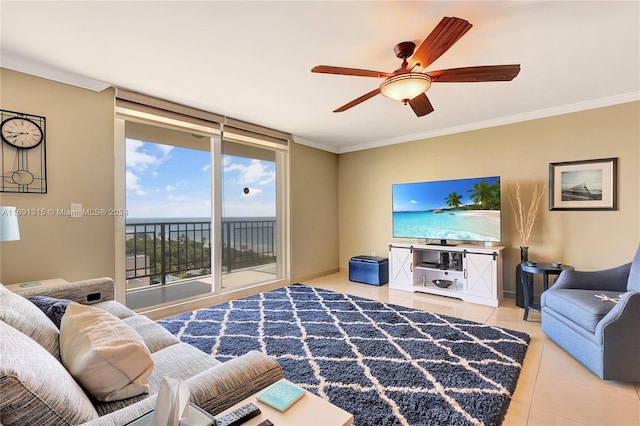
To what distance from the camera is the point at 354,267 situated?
15.7 ft

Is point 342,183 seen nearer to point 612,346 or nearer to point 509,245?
point 509,245

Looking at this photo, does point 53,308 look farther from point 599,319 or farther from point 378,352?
point 599,319

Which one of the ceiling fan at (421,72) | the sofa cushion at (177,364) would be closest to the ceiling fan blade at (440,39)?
the ceiling fan at (421,72)

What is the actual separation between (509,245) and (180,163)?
14.3ft

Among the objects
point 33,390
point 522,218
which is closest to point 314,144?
point 522,218

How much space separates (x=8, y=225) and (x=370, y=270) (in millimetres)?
3934

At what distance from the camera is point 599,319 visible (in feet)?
6.62

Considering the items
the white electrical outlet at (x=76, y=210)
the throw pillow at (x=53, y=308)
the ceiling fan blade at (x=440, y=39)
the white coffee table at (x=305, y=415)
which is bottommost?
the white coffee table at (x=305, y=415)

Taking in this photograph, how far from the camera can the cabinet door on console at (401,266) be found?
4.16 meters

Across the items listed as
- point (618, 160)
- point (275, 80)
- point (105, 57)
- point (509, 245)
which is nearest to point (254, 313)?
point (275, 80)

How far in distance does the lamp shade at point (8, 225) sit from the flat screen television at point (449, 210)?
402cm

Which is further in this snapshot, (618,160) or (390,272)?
(390,272)

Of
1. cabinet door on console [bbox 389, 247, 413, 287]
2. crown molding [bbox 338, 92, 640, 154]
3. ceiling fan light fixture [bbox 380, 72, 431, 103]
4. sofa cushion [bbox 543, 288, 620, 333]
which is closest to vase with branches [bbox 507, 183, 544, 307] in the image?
sofa cushion [bbox 543, 288, 620, 333]

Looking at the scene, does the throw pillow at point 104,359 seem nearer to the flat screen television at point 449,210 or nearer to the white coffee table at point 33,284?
the white coffee table at point 33,284
